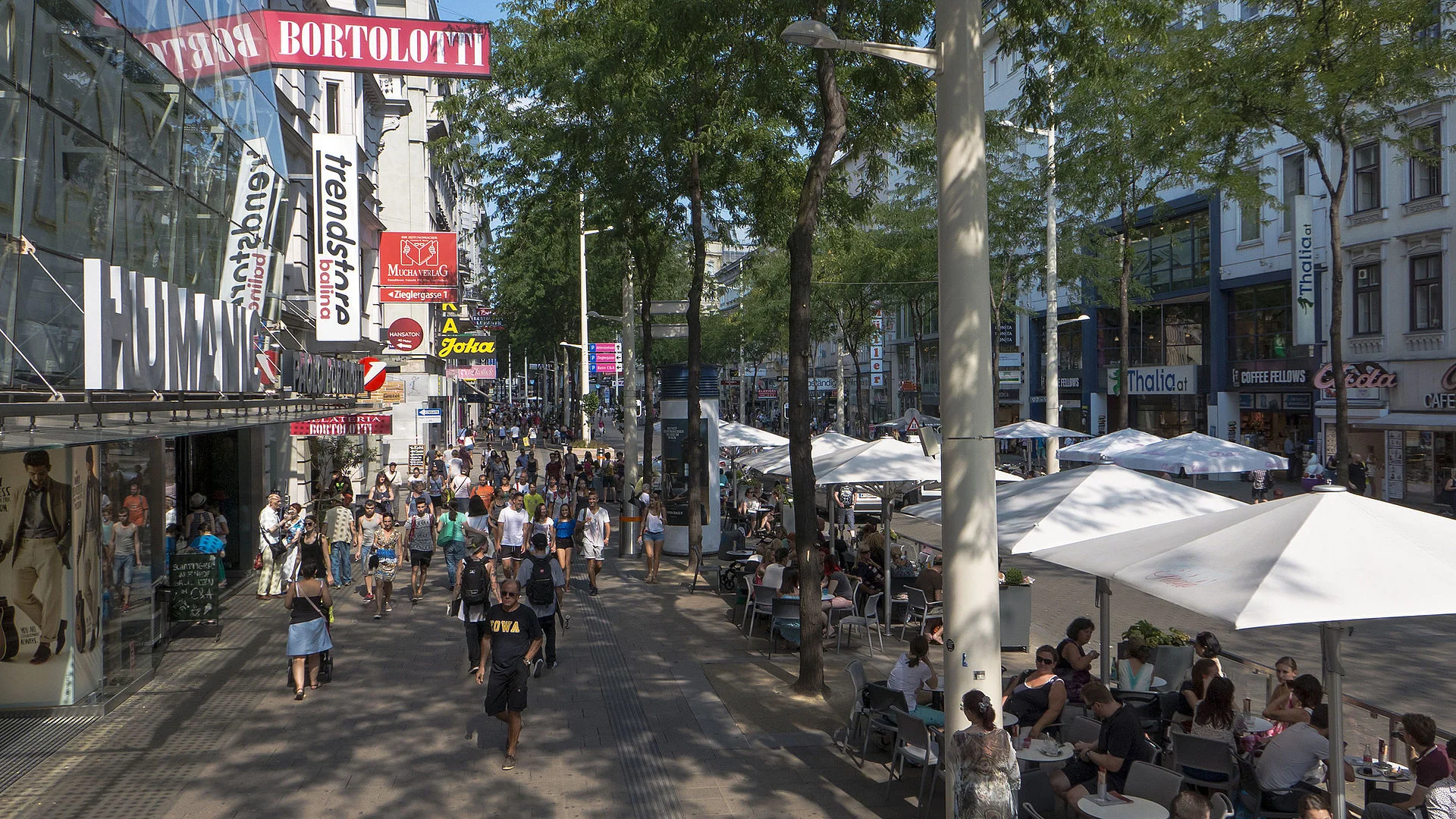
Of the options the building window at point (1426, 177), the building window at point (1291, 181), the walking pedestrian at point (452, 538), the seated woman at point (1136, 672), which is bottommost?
the seated woman at point (1136, 672)

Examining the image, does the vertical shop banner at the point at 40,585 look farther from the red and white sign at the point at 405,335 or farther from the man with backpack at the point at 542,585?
the red and white sign at the point at 405,335

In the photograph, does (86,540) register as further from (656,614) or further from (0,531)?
(656,614)

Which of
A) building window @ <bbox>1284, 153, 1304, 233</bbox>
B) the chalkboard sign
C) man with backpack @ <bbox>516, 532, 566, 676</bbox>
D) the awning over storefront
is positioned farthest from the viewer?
building window @ <bbox>1284, 153, 1304, 233</bbox>

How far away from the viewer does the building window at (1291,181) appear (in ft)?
114

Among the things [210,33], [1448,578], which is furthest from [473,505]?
[1448,578]

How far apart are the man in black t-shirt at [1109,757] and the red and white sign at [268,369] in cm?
1129

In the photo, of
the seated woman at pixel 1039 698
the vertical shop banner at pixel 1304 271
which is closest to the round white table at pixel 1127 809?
the seated woman at pixel 1039 698

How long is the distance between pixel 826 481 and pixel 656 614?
3596mm

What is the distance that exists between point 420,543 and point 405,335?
15224 mm

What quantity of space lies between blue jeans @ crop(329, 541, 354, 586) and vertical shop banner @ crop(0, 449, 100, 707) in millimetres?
6749

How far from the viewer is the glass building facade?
8672 millimetres

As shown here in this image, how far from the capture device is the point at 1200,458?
19344 millimetres

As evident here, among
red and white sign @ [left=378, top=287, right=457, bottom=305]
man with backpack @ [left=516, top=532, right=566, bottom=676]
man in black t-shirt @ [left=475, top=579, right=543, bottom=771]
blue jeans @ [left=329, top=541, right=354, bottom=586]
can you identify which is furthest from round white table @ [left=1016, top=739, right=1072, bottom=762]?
red and white sign @ [left=378, top=287, right=457, bottom=305]

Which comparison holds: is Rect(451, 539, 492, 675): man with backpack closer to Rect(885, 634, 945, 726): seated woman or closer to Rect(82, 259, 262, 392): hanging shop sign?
Rect(82, 259, 262, 392): hanging shop sign
